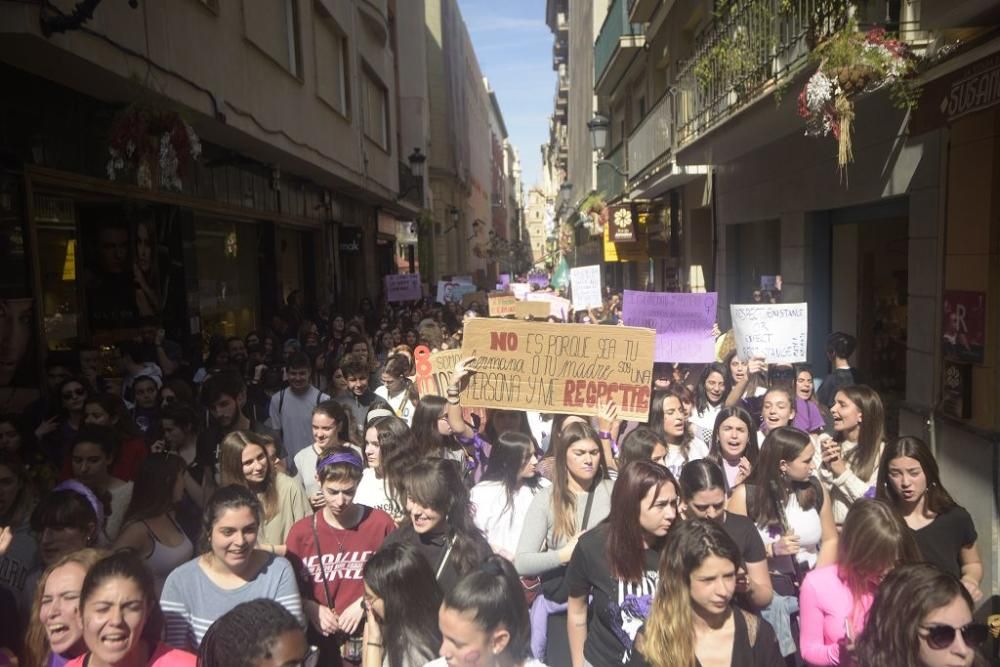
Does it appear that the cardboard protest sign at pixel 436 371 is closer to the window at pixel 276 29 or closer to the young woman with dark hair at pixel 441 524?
the young woman with dark hair at pixel 441 524

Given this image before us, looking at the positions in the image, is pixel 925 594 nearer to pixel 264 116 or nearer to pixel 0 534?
pixel 0 534

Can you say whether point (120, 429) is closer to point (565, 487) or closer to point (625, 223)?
point (565, 487)

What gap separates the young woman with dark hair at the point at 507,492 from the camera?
402 centimetres

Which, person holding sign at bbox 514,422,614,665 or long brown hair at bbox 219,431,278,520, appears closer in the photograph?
person holding sign at bbox 514,422,614,665

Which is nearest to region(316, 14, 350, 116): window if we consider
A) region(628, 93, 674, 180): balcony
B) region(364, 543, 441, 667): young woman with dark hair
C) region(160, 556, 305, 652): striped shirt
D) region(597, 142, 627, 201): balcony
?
region(628, 93, 674, 180): balcony

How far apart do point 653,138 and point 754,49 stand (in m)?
6.41

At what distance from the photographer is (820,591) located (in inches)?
127

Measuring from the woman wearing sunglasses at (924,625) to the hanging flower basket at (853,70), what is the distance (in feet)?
14.3

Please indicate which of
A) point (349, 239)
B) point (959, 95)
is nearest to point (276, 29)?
point (349, 239)

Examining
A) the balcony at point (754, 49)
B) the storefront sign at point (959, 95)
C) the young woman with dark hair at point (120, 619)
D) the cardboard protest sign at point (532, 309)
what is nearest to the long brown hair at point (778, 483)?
the storefront sign at point (959, 95)

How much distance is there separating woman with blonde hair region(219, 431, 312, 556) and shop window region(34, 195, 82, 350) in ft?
12.5

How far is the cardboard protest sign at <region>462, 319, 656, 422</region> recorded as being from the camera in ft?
17.7

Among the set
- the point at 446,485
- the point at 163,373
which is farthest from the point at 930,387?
the point at 163,373

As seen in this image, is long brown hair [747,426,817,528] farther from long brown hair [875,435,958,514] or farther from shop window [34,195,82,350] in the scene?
shop window [34,195,82,350]
